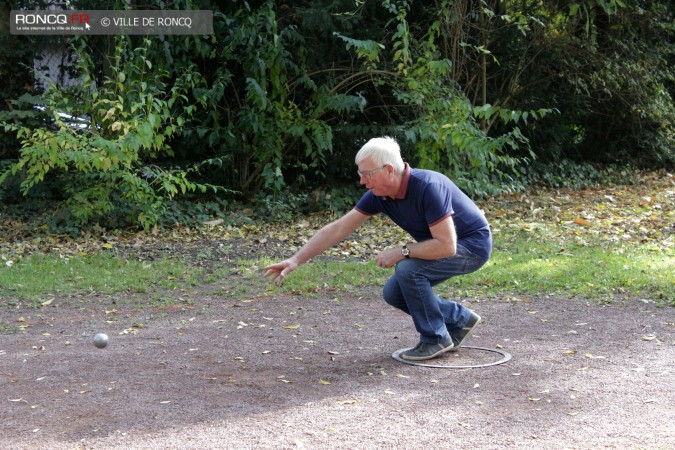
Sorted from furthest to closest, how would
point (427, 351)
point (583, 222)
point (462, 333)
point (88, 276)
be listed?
point (583, 222)
point (88, 276)
point (462, 333)
point (427, 351)

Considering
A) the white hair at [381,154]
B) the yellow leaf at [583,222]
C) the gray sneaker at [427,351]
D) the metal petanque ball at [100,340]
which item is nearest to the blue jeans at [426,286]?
the gray sneaker at [427,351]

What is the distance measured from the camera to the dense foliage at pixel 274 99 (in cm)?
1092

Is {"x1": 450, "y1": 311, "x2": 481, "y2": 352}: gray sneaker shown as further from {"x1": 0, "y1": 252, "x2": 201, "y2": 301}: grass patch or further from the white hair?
{"x1": 0, "y1": 252, "x2": 201, "y2": 301}: grass patch

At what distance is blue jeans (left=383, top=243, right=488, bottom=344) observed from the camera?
5395mm

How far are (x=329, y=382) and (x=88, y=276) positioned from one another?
14.4 ft

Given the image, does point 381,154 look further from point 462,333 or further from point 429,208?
point 462,333

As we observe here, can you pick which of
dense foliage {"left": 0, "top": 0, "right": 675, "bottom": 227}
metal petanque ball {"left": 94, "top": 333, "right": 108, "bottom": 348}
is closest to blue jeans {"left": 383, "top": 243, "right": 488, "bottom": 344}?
metal petanque ball {"left": 94, "top": 333, "right": 108, "bottom": 348}

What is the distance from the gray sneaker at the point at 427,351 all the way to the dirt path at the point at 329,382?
4.2 inches

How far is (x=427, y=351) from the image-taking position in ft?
18.3

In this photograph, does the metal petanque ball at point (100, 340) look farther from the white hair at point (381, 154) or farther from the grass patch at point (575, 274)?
the grass patch at point (575, 274)

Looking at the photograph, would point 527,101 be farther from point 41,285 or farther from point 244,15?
point 41,285

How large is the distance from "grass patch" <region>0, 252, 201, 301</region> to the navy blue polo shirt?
3.62m

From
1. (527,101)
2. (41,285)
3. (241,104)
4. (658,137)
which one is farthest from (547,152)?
(41,285)

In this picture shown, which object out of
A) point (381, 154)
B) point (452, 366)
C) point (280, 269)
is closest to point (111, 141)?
point (280, 269)
